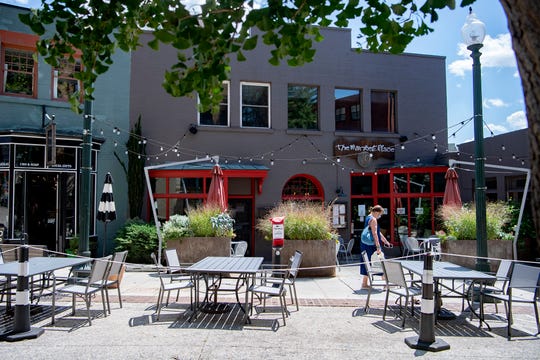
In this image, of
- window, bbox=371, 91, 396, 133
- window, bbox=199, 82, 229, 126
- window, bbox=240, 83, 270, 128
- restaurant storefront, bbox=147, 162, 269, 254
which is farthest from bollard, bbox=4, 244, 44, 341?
window, bbox=371, 91, 396, 133

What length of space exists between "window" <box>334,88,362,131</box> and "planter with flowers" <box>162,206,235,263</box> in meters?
6.96

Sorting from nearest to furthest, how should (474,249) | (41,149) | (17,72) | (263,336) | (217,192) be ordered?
(263,336) → (474,249) → (217,192) → (41,149) → (17,72)

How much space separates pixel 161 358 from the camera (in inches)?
206

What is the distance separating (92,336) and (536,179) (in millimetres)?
5703

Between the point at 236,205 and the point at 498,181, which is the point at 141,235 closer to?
the point at 236,205

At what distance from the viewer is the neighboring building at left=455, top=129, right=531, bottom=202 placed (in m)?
13.4

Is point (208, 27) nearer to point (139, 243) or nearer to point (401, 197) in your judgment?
point (139, 243)

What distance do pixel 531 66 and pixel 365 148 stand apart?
1453 centimetres

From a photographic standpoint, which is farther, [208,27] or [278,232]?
[278,232]

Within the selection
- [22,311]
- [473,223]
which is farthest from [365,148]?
[22,311]

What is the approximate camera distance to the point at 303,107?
1641 centimetres

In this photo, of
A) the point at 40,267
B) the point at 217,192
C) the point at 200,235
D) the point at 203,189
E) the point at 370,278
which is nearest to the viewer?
the point at 40,267

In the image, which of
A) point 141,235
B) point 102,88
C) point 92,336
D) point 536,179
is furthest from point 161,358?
point 102,88

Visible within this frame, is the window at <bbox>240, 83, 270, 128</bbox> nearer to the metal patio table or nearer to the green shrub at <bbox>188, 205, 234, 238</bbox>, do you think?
the green shrub at <bbox>188, 205, 234, 238</bbox>
